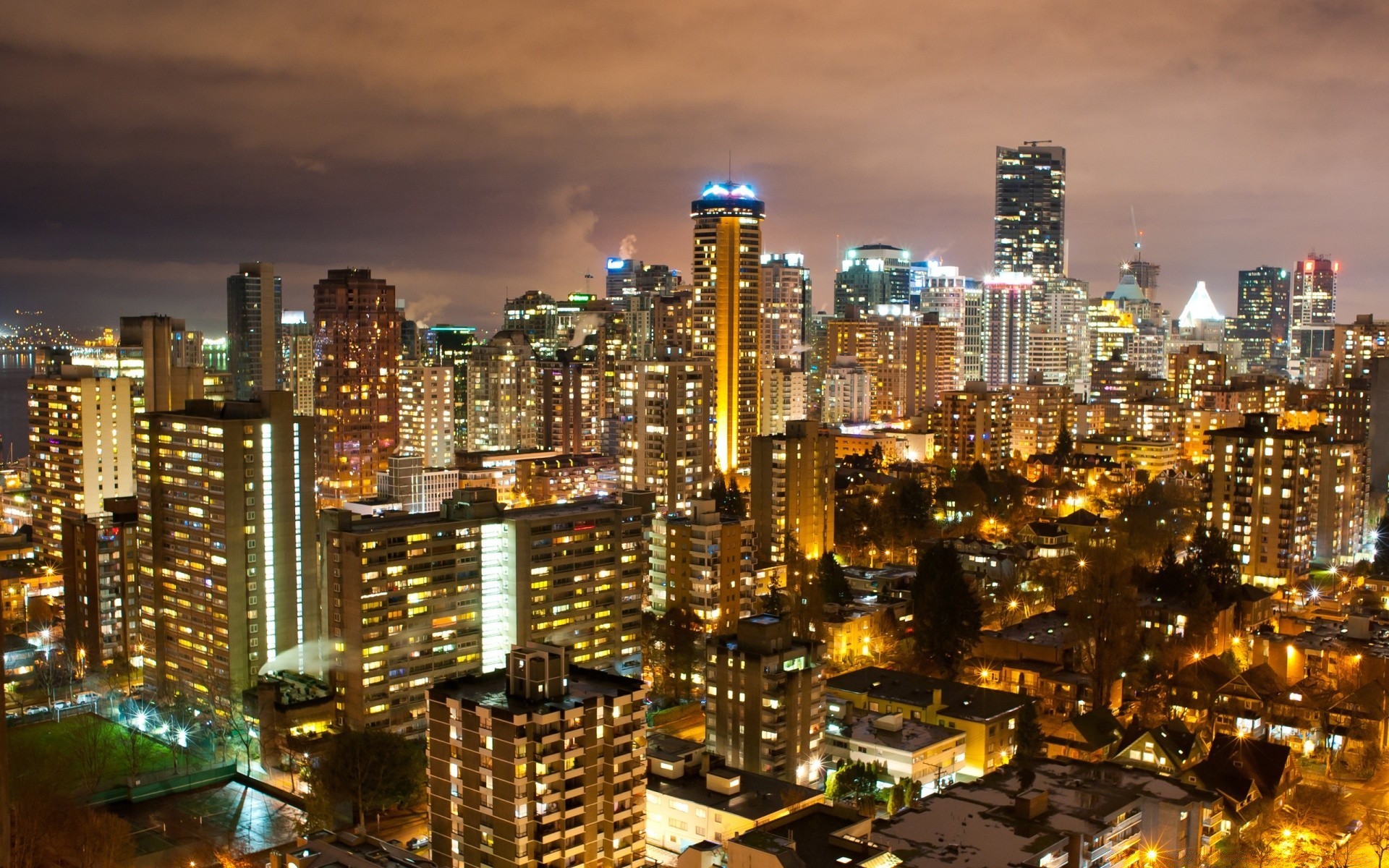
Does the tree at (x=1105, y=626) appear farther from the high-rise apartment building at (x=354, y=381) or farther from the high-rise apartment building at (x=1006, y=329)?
the high-rise apartment building at (x=1006, y=329)

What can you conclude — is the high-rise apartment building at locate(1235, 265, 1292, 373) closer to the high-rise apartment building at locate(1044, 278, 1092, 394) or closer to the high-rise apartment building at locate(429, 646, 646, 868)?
the high-rise apartment building at locate(1044, 278, 1092, 394)

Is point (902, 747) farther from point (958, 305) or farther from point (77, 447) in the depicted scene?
point (958, 305)

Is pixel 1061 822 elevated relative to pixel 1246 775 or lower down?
elevated

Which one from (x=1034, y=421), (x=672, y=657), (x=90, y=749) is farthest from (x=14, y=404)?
(x=672, y=657)

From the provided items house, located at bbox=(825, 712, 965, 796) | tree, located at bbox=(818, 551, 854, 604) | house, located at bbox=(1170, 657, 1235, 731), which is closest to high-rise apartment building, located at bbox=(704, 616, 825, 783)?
house, located at bbox=(825, 712, 965, 796)

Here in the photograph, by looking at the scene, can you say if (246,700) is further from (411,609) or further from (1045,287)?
(1045,287)

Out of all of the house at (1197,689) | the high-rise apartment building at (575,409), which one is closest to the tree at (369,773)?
the house at (1197,689)
